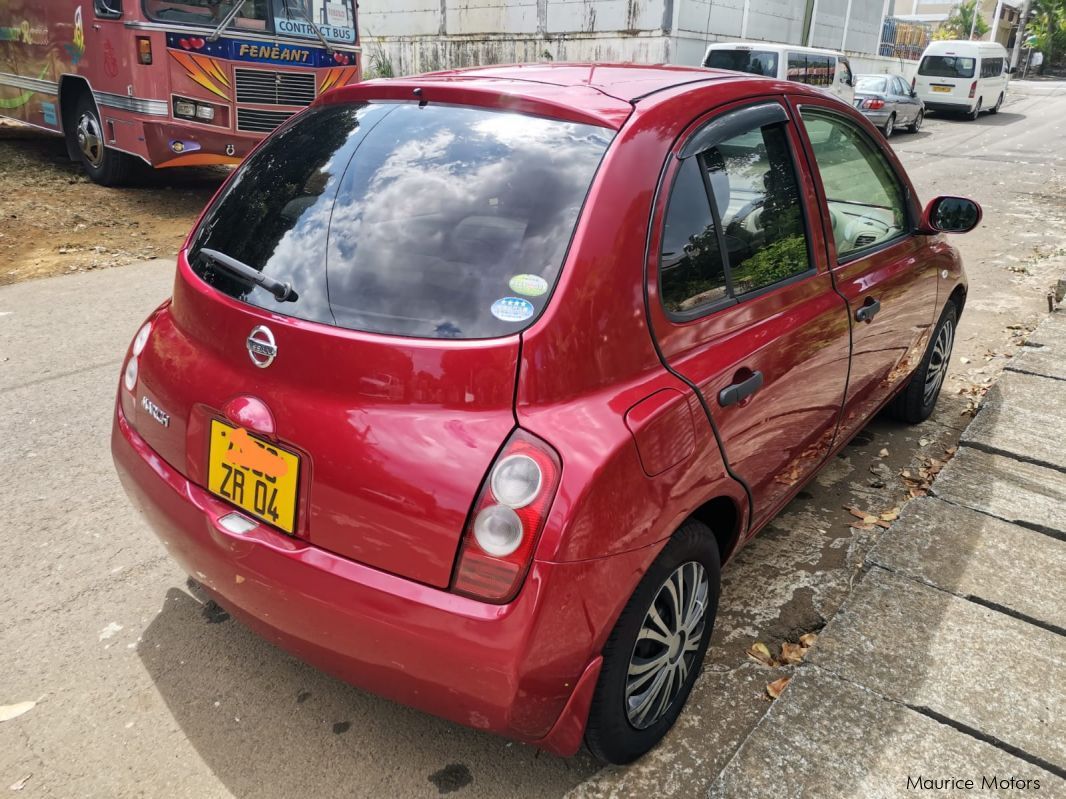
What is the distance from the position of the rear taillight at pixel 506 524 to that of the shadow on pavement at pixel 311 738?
0.74 meters

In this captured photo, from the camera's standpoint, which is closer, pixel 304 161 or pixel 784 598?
pixel 304 161

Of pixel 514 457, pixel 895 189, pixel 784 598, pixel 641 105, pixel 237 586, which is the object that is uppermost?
pixel 641 105

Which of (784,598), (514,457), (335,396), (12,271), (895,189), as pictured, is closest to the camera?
(514,457)

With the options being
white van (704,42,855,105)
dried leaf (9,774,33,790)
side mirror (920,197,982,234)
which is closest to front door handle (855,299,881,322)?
side mirror (920,197,982,234)

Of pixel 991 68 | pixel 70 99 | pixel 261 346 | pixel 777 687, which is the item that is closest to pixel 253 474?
pixel 261 346

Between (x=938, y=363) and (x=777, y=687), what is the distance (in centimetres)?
263

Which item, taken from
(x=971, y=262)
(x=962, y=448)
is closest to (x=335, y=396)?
(x=962, y=448)

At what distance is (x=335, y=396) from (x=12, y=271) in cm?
613

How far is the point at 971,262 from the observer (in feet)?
27.5

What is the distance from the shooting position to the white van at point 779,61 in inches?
628

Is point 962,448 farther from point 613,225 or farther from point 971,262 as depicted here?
point 971,262

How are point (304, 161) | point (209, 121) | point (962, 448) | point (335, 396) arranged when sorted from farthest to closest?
point (209, 121) → point (962, 448) → point (304, 161) → point (335, 396)

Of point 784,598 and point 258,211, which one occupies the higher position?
point 258,211

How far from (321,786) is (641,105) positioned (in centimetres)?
199
